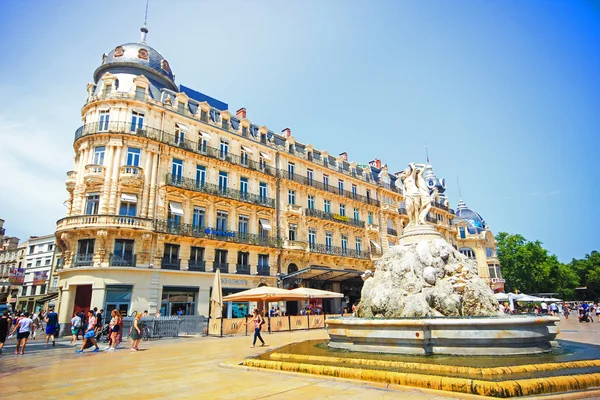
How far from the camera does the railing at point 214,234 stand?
23.8 metres

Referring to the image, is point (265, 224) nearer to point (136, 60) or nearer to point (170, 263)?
point (170, 263)

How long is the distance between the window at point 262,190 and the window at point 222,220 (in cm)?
366

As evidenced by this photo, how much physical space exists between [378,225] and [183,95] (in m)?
22.7

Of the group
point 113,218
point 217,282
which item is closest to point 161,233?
point 113,218

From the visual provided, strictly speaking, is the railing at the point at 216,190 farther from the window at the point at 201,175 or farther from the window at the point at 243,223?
the window at the point at 243,223

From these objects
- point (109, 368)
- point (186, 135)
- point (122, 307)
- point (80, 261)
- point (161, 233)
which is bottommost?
point (109, 368)

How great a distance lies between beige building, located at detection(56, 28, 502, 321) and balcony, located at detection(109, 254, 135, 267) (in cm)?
7

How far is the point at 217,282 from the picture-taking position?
18.2 metres

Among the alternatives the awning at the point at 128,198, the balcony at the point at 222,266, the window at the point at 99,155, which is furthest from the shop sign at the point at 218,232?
the window at the point at 99,155

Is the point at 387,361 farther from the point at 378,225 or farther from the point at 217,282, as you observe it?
the point at 378,225

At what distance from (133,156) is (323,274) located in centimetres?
1633

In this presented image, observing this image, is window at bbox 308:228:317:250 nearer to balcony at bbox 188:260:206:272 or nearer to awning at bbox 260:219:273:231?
awning at bbox 260:219:273:231

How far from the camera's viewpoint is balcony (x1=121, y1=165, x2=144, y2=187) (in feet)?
75.9

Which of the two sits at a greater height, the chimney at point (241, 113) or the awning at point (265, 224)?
the chimney at point (241, 113)
